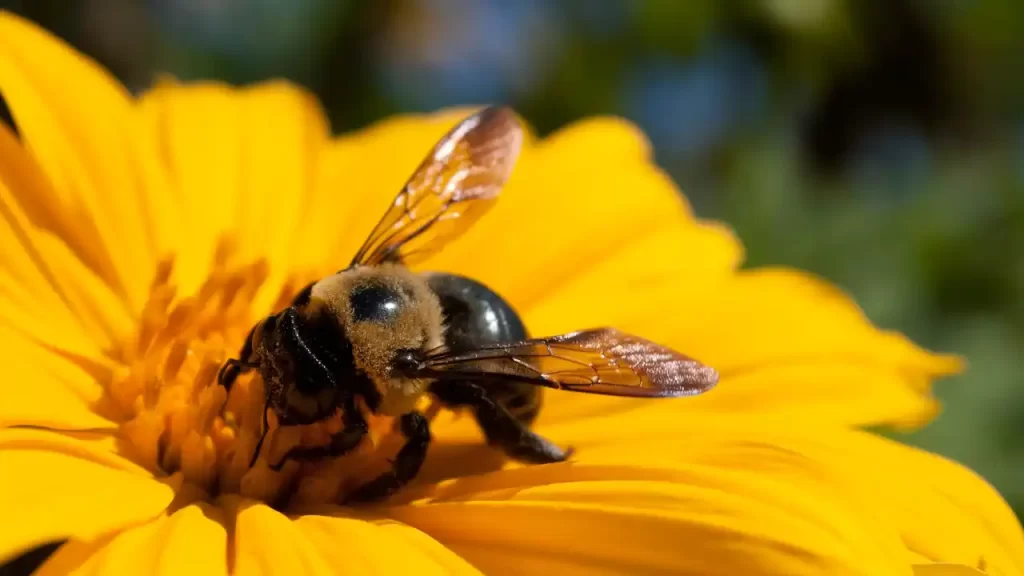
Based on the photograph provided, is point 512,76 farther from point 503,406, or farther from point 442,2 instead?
point 503,406

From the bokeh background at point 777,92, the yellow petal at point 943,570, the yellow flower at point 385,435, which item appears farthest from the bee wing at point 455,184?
the bokeh background at point 777,92

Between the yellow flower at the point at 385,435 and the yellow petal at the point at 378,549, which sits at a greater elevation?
the yellow flower at the point at 385,435

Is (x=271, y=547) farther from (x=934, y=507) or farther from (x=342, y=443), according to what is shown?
(x=934, y=507)

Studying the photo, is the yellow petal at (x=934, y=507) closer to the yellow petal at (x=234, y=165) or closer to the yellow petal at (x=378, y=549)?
the yellow petal at (x=378, y=549)

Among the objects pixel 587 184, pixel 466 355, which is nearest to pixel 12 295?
pixel 466 355

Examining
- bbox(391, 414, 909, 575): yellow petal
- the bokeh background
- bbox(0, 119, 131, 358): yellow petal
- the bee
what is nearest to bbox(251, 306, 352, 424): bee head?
the bee

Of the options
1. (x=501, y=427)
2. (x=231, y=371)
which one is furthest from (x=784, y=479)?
(x=231, y=371)

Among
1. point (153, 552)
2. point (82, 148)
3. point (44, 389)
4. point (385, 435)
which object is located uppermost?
point (82, 148)
